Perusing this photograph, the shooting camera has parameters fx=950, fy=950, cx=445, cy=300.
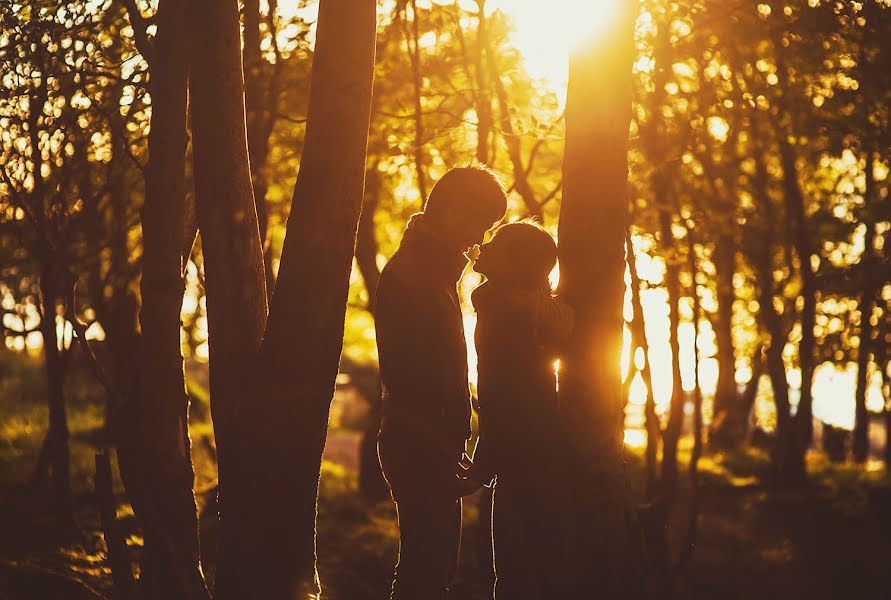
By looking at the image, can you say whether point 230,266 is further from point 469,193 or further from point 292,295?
point 469,193

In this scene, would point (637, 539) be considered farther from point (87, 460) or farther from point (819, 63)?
point (87, 460)

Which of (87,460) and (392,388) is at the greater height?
(392,388)

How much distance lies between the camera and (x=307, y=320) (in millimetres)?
4535

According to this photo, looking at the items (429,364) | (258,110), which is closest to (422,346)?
(429,364)

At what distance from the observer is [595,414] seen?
4.56 m

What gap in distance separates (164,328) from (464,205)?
116 inches

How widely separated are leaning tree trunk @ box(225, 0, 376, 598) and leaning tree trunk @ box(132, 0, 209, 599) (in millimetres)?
Result: 1508

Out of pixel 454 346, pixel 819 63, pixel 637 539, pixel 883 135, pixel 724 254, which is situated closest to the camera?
pixel 454 346

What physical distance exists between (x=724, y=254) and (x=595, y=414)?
1812cm

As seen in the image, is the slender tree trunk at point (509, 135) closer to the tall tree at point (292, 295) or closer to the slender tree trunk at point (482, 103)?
the slender tree trunk at point (482, 103)

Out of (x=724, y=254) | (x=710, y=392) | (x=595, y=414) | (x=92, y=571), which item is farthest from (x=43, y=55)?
(x=710, y=392)

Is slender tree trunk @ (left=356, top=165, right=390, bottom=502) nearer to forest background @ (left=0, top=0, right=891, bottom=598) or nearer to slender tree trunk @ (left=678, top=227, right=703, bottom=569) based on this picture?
forest background @ (left=0, top=0, right=891, bottom=598)

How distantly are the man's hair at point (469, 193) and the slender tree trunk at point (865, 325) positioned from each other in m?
10.6

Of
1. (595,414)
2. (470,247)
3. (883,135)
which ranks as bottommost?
(595,414)
